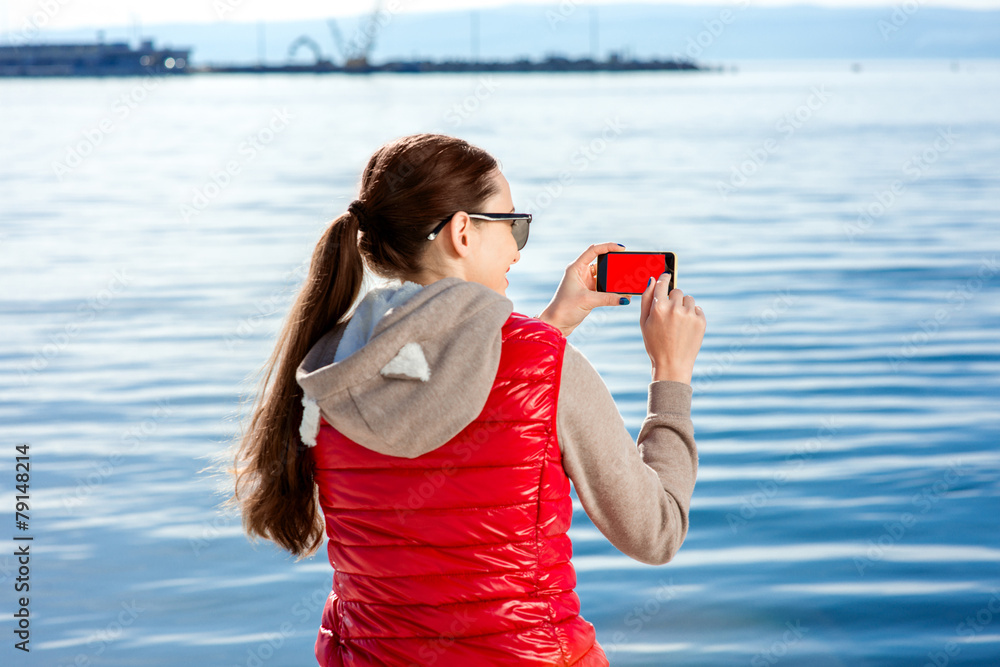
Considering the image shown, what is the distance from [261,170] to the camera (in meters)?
21.9

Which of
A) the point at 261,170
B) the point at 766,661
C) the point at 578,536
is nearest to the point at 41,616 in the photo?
the point at 578,536

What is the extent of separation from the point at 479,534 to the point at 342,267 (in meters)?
0.47

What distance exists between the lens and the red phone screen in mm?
1854

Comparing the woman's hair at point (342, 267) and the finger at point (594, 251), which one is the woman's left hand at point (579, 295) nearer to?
the finger at point (594, 251)

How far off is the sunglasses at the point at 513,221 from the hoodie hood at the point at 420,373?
0.16m

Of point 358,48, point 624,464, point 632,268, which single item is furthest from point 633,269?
point 358,48

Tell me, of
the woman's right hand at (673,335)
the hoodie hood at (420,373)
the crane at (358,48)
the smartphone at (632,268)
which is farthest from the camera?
the crane at (358,48)

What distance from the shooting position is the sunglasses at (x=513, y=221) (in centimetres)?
157

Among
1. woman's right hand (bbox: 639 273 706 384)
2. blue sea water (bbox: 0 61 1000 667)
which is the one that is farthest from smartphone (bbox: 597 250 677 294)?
blue sea water (bbox: 0 61 1000 667)

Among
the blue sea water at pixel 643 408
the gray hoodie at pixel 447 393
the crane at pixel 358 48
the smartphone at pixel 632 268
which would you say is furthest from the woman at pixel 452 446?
the crane at pixel 358 48

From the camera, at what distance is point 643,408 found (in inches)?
239

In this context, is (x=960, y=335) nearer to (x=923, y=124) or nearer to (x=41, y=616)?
(x=41, y=616)

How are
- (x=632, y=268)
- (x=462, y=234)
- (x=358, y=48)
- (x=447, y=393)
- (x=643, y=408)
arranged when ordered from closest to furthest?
(x=447, y=393), (x=462, y=234), (x=632, y=268), (x=643, y=408), (x=358, y=48)

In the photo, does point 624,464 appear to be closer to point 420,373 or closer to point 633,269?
point 420,373
